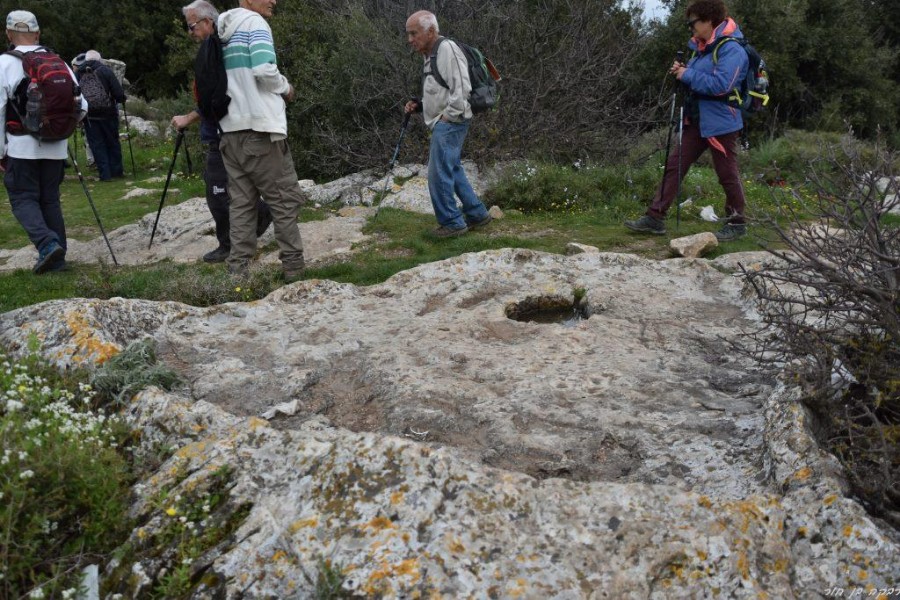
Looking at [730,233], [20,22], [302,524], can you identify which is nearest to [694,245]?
[730,233]

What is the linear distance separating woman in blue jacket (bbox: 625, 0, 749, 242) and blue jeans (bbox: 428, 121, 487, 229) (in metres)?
2.10

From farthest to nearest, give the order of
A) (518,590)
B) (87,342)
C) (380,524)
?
(87,342) < (380,524) < (518,590)

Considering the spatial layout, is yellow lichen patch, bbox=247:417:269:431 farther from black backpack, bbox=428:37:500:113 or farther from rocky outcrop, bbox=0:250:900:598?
black backpack, bbox=428:37:500:113

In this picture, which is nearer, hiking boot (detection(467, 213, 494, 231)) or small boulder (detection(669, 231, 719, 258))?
small boulder (detection(669, 231, 719, 258))

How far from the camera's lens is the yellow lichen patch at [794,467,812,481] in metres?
2.73

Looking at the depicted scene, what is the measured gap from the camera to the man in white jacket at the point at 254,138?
20.4 feet

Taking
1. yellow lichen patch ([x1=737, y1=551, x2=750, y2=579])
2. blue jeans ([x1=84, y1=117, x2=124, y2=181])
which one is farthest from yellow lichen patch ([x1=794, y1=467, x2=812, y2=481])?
blue jeans ([x1=84, y1=117, x2=124, y2=181])

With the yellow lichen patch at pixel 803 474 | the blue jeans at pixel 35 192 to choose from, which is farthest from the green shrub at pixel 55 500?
the blue jeans at pixel 35 192

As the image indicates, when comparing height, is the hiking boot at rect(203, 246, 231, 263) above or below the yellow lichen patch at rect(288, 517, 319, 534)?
below

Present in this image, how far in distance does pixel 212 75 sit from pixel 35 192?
8.52 feet

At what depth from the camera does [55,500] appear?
8.98 ft

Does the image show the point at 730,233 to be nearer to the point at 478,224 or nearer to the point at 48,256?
the point at 478,224

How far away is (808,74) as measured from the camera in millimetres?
19812

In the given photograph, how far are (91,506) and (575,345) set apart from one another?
2.59 metres
